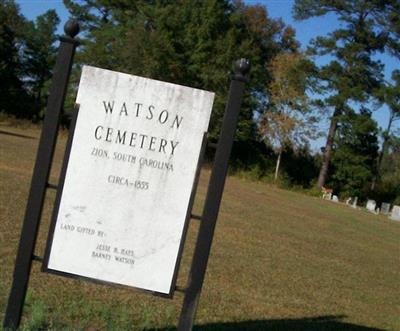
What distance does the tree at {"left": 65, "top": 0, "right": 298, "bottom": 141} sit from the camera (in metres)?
49.2

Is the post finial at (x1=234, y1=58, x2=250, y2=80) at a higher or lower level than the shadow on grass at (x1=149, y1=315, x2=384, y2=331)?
higher

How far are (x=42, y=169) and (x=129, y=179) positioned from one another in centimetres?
67

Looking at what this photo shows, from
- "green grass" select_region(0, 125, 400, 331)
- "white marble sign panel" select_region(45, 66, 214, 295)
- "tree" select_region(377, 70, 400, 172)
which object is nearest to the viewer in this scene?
"white marble sign panel" select_region(45, 66, 214, 295)

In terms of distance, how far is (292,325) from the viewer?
7.24m

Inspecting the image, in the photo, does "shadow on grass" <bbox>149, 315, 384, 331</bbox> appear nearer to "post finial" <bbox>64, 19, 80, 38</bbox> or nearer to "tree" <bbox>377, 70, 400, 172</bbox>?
"post finial" <bbox>64, 19, 80, 38</bbox>

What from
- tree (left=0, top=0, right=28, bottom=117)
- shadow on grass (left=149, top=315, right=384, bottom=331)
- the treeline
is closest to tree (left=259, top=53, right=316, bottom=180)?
the treeline

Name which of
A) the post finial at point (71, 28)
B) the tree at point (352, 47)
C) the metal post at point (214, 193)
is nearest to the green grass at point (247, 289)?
the metal post at point (214, 193)

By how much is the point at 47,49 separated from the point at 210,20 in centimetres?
2075

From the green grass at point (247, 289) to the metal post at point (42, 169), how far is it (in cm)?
24

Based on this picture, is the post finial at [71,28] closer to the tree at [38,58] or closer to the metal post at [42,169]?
the metal post at [42,169]

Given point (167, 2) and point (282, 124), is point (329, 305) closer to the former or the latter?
point (282, 124)

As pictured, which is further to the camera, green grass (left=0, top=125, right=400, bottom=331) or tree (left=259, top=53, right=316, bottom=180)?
tree (left=259, top=53, right=316, bottom=180)

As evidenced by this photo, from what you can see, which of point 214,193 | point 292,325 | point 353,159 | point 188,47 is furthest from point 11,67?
point 214,193

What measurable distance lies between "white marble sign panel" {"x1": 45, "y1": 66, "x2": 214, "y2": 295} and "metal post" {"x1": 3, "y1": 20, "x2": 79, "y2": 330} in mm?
164
